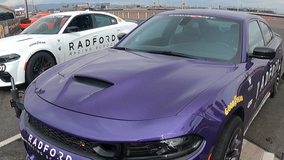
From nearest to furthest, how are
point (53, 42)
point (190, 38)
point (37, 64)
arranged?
1. point (190, 38)
2. point (37, 64)
3. point (53, 42)

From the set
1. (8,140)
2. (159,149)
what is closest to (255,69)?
(159,149)

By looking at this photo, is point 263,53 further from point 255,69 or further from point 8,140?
point 8,140

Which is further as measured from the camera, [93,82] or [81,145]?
[93,82]

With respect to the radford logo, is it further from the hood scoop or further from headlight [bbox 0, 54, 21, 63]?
headlight [bbox 0, 54, 21, 63]

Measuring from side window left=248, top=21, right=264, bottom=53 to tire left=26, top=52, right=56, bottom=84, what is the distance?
3.90m

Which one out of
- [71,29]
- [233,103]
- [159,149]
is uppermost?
[71,29]

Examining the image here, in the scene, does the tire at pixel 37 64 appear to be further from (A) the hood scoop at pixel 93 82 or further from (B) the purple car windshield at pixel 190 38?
(A) the hood scoop at pixel 93 82

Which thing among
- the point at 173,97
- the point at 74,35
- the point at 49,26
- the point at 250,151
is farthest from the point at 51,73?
the point at 49,26

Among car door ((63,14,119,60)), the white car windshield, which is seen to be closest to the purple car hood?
car door ((63,14,119,60))

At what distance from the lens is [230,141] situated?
2.03m

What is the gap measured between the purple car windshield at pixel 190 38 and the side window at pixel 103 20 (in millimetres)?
3225

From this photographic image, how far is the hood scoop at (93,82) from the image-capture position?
2034 mm

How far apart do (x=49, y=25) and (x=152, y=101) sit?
16.4 feet

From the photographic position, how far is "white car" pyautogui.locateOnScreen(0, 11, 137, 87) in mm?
4770
